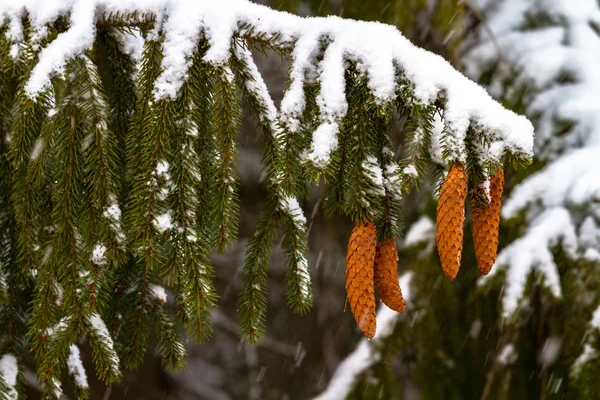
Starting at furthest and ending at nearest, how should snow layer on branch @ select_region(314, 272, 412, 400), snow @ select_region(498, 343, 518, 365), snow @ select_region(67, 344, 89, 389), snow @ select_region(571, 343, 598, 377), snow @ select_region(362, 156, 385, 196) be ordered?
snow layer on branch @ select_region(314, 272, 412, 400), snow @ select_region(498, 343, 518, 365), snow @ select_region(571, 343, 598, 377), snow @ select_region(67, 344, 89, 389), snow @ select_region(362, 156, 385, 196)

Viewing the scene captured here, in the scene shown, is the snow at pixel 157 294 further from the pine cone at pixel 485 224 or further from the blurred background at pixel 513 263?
the blurred background at pixel 513 263

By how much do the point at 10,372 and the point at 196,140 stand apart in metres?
0.84

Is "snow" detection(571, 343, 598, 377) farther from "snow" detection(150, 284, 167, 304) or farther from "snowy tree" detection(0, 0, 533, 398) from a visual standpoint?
"snow" detection(150, 284, 167, 304)

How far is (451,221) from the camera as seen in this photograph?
971 mm

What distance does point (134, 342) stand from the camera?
1.43 m

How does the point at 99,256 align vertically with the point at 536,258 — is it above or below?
above

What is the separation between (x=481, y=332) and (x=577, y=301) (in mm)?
468

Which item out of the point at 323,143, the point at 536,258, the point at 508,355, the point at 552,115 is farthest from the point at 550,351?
the point at 323,143

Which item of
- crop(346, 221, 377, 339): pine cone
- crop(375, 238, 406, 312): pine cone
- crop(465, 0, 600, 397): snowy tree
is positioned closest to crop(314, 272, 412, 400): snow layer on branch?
crop(465, 0, 600, 397): snowy tree

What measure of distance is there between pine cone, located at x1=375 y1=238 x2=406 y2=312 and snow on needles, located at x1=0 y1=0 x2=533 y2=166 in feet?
0.79

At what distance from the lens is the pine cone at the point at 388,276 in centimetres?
106

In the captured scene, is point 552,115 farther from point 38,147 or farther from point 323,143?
point 38,147

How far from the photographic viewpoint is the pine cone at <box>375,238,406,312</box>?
106cm

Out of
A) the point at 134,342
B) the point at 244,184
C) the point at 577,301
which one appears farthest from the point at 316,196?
the point at 134,342
